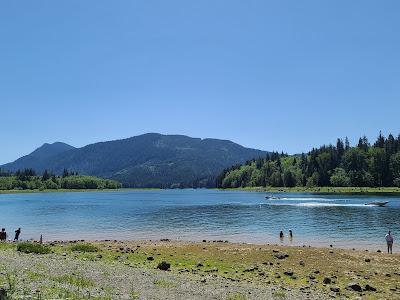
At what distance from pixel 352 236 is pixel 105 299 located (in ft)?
173

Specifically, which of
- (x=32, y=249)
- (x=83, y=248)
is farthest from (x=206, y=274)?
(x=32, y=249)

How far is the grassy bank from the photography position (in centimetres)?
2312

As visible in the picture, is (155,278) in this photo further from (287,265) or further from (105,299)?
(287,265)

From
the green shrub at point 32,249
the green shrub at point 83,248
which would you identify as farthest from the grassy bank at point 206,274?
the green shrub at point 32,249

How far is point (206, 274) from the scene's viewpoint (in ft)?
108

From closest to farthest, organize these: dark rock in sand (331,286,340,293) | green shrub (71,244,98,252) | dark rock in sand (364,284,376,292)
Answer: dark rock in sand (331,286,340,293) < dark rock in sand (364,284,376,292) < green shrub (71,244,98,252)

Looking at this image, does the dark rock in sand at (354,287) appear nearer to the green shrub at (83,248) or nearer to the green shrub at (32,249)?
the green shrub at (83,248)

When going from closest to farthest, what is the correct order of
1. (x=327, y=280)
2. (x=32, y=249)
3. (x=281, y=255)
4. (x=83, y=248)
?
(x=327, y=280) → (x=32, y=249) → (x=281, y=255) → (x=83, y=248)

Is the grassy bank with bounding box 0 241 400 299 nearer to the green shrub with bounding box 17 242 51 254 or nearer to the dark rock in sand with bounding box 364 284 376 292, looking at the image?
the dark rock in sand with bounding box 364 284 376 292

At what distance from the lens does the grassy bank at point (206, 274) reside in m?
23.1

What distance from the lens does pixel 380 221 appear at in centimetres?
8475

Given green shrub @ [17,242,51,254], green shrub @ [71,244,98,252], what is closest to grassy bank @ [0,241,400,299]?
green shrub @ [71,244,98,252]

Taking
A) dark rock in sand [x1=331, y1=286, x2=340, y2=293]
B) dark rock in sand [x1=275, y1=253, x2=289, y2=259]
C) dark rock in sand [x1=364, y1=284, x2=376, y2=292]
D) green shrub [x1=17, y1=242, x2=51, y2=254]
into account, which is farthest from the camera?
dark rock in sand [x1=275, y1=253, x2=289, y2=259]

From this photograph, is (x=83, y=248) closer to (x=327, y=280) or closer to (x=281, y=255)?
(x=281, y=255)
